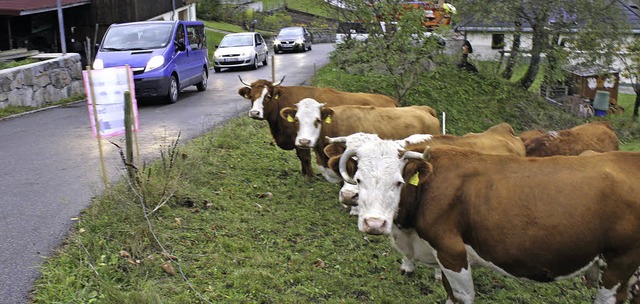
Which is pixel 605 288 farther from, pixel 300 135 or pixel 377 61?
pixel 377 61

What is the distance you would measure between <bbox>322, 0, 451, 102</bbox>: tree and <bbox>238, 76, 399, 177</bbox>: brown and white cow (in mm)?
5224

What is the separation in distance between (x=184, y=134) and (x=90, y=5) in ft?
58.0

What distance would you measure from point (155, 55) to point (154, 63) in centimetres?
30

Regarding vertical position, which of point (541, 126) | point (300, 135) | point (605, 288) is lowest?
point (541, 126)

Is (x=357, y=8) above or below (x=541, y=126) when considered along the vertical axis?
above

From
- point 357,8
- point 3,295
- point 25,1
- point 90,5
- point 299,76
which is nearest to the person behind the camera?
point 3,295

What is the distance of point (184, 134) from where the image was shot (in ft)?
34.7

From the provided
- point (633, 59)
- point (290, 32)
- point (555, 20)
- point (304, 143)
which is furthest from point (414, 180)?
point (290, 32)

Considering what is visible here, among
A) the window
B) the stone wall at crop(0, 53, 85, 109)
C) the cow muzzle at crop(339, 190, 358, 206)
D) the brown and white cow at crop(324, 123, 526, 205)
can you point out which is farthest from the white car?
the cow muzzle at crop(339, 190, 358, 206)

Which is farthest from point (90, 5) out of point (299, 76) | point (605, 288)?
point (605, 288)

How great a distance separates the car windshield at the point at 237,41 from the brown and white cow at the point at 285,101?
1519 centimetres

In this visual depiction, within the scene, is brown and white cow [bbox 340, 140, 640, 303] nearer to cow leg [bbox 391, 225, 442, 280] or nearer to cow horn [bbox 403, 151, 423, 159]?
cow horn [bbox 403, 151, 423, 159]

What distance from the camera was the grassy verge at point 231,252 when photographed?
484 cm

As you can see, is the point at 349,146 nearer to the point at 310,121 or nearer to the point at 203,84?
the point at 310,121
